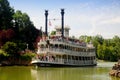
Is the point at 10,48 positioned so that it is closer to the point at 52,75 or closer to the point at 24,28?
the point at 24,28

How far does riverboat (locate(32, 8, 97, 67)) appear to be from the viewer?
54.2 m

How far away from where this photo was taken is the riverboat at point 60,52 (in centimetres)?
5419

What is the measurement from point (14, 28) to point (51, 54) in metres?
19.7

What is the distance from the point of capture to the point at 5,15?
239ft

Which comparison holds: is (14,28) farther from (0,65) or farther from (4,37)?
(0,65)

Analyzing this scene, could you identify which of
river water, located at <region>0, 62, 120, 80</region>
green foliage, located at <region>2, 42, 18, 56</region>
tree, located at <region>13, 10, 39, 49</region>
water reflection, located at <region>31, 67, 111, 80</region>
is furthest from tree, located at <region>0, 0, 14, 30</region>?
water reflection, located at <region>31, 67, 111, 80</region>

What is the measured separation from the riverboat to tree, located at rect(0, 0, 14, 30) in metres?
13.6

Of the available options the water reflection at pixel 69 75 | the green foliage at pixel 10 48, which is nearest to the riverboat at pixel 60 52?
the green foliage at pixel 10 48

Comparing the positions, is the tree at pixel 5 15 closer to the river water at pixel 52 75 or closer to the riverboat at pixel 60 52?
the riverboat at pixel 60 52

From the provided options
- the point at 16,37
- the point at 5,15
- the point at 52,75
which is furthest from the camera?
the point at 5,15

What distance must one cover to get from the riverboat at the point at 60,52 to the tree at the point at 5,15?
13575 millimetres

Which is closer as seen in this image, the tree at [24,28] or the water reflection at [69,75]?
the water reflection at [69,75]

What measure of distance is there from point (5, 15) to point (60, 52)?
70.5ft

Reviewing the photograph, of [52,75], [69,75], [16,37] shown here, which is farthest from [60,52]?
[16,37]
